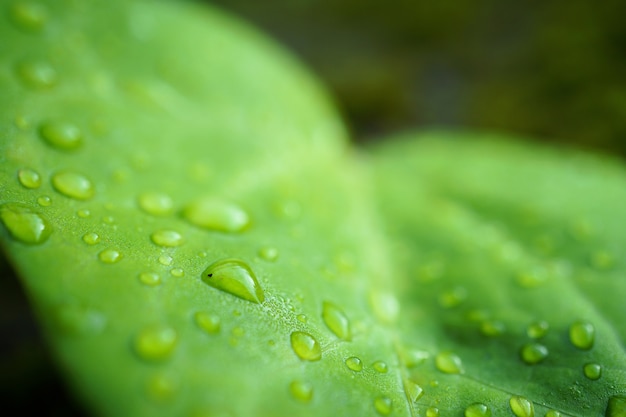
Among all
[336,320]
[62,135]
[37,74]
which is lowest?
[336,320]

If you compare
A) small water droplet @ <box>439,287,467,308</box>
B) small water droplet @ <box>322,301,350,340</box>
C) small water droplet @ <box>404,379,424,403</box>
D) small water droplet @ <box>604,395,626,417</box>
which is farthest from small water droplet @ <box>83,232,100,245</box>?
small water droplet @ <box>604,395,626,417</box>

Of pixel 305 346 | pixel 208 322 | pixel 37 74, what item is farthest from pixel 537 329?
pixel 37 74

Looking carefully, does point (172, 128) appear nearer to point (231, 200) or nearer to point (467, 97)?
point (231, 200)

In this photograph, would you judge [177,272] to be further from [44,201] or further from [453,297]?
[453,297]

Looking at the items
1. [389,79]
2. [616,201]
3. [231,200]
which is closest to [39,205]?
[231,200]

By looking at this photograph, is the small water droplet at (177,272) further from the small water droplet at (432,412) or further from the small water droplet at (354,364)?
the small water droplet at (432,412)

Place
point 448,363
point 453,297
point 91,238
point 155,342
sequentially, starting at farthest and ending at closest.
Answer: point 453,297, point 448,363, point 91,238, point 155,342
